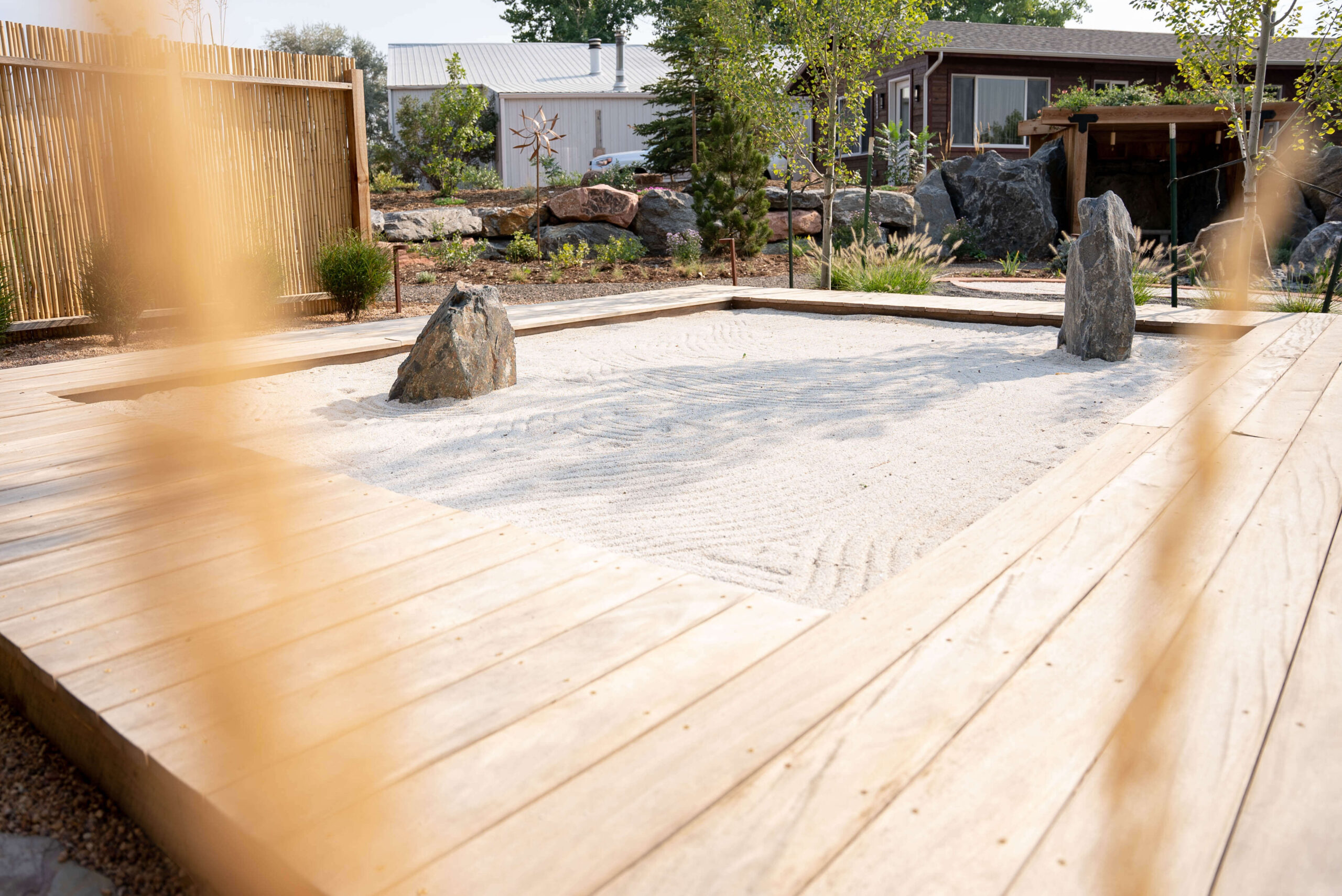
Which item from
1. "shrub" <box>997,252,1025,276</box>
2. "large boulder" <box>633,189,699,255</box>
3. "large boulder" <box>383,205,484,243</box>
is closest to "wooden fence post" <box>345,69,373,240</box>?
"large boulder" <box>383,205,484,243</box>

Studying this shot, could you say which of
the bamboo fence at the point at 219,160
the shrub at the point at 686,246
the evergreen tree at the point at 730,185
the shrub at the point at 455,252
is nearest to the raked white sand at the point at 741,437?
the bamboo fence at the point at 219,160

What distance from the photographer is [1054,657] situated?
1.69 meters

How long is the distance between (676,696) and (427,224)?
35.3 feet

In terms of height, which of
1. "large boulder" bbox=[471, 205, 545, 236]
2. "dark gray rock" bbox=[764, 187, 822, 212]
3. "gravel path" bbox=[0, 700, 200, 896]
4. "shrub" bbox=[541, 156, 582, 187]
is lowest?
"gravel path" bbox=[0, 700, 200, 896]

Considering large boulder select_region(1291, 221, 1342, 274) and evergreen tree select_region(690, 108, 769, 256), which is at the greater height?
evergreen tree select_region(690, 108, 769, 256)

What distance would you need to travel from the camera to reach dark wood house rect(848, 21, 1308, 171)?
1720 cm

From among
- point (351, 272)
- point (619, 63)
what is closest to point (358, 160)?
point (351, 272)

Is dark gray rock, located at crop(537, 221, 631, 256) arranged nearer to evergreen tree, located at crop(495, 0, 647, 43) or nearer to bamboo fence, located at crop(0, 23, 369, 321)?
bamboo fence, located at crop(0, 23, 369, 321)

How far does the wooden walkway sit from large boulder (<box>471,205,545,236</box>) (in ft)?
31.4

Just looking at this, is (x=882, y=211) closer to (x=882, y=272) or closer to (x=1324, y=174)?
(x=882, y=272)

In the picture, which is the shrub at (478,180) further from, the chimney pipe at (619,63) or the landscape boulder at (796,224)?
the chimney pipe at (619,63)

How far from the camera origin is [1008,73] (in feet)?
58.1

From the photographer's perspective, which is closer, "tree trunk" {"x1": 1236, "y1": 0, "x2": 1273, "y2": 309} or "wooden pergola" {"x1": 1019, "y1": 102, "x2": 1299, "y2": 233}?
"tree trunk" {"x1": 1236, "y1": 0, "x2": 1273, "y2": 309}

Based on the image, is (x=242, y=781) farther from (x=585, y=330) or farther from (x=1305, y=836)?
(x=585, y=330)
